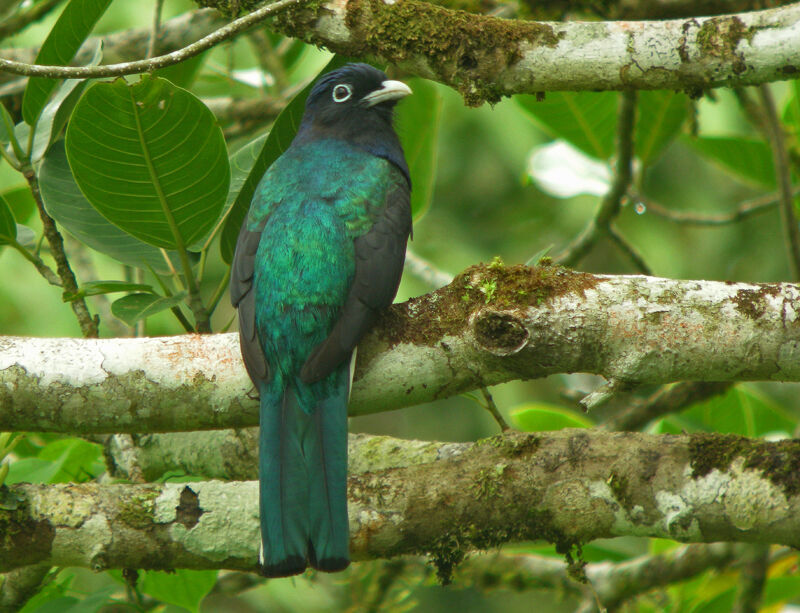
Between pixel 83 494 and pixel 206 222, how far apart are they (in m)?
1.05

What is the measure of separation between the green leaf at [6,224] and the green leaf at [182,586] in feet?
4.43

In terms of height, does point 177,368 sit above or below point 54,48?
below

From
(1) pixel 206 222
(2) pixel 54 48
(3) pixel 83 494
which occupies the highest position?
(2) pixel 54 48

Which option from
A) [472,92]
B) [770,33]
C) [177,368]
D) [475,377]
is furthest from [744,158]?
[177,368]

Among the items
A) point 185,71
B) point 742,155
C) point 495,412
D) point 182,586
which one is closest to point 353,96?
point 185,71

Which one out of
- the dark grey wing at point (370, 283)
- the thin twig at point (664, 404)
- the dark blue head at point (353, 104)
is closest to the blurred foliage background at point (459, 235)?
the thin twig at point (664, 404)

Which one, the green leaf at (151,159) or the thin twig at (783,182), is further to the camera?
the thin twig at (783,182)

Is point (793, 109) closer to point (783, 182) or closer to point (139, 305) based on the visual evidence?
point (783, 182)

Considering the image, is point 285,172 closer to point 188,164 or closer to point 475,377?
point 188,164

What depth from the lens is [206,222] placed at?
3514mm

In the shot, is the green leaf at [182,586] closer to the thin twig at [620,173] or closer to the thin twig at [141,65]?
the thin twig at [141,65]

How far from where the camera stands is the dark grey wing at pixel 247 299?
2963mm

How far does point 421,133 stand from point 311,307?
6.21 ft

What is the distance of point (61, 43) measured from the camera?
3.54 metres
